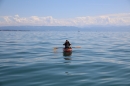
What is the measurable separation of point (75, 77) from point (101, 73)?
9.05 ft

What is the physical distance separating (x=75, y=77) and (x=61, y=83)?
5.84ft

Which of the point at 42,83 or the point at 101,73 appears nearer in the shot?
the point at 42,83

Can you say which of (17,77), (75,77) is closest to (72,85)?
(75,77)

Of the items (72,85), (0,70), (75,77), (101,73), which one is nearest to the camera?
(72,85)

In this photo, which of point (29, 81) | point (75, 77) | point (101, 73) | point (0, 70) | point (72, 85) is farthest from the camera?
point (0, 70)

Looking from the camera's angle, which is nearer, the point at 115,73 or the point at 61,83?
the point at 61,83

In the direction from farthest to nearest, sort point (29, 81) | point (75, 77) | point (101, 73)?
point (101, 73) < point (75, 77) < point (29, 81)

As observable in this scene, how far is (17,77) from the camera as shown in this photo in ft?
47.0

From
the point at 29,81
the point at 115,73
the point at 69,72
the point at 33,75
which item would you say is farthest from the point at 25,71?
the point at 115,73

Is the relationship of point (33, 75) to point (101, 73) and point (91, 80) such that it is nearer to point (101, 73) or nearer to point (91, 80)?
point (91, 80)

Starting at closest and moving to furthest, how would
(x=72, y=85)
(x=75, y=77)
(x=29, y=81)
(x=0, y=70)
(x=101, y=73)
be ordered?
(x=72, y=85) < (x=29, y=81) < (x=75, y=77) < (x=101, y=73) < (x=0, y=70)

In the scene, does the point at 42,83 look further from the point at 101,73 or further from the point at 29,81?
the point at 101,73

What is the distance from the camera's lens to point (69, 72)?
15969mm

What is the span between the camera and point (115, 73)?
51.2 ft
